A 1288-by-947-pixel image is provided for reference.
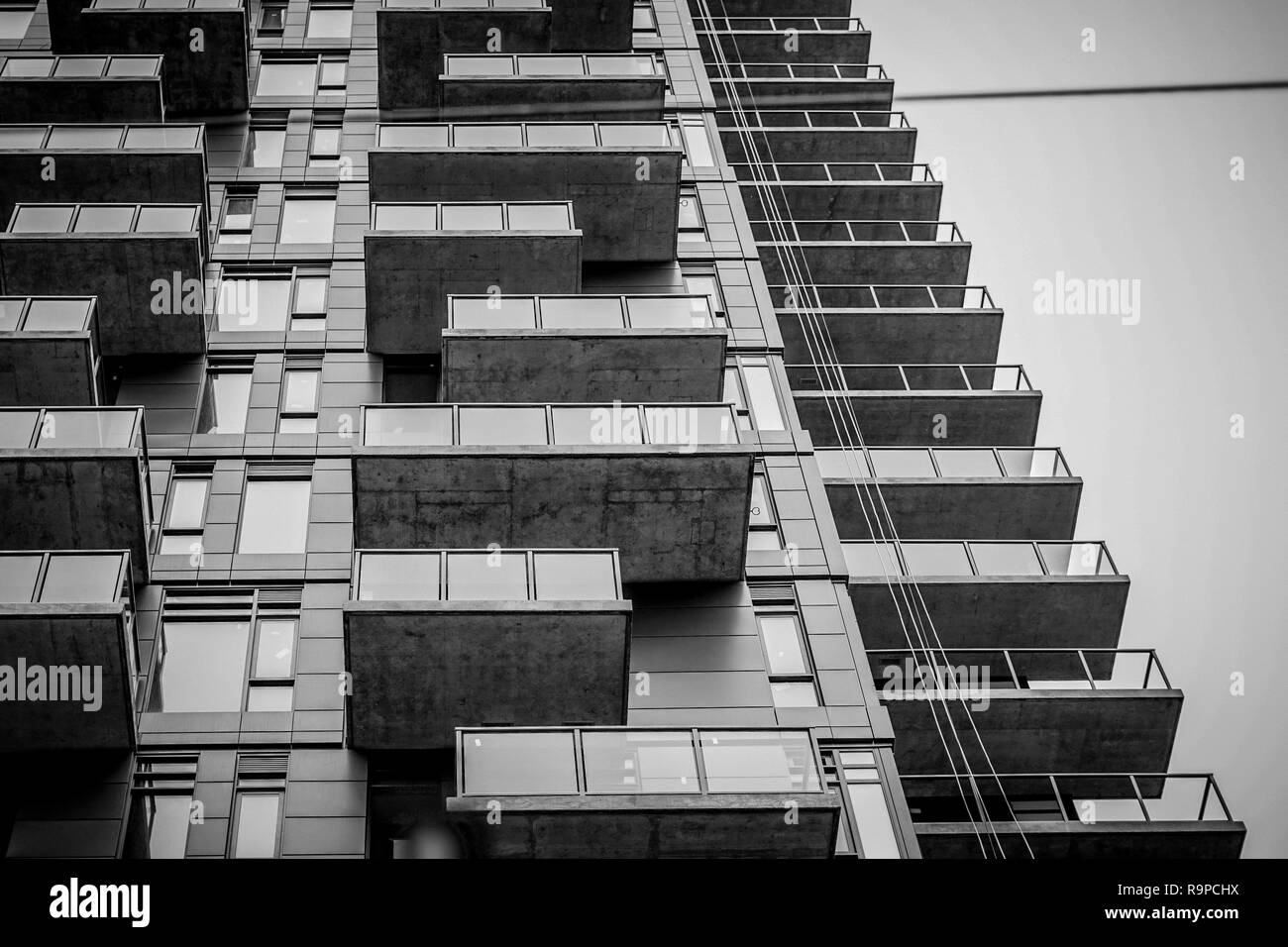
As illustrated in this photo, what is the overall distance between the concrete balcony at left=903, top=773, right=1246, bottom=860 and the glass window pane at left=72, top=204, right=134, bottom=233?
1863 cm

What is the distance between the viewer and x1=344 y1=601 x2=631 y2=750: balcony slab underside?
1948 cm

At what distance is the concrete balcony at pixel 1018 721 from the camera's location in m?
25.7

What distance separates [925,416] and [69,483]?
19.5m

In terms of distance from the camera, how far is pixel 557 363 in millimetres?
24672

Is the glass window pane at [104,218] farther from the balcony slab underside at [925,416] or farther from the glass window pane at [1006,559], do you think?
the glass window pane at [1006,559]

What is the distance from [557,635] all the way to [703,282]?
13.3 m

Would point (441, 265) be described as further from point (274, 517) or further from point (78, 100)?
point (78, 100)

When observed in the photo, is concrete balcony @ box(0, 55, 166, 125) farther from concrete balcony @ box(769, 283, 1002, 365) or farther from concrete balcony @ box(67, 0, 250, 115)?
concrete balcony @ box(769, 283, 1002, 365)

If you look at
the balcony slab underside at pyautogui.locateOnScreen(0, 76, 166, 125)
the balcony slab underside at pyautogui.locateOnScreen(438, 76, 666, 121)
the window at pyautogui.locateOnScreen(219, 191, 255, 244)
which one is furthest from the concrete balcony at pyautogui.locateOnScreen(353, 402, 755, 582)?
the balcony slab underside at pyautogui.locateOnScreen(0, 76, 166, 125)

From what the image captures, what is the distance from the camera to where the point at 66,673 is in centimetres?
1919

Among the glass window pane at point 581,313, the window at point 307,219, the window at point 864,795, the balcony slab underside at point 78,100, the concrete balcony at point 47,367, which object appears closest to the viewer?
the window at point 864,795

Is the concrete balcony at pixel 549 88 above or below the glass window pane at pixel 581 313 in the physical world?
above

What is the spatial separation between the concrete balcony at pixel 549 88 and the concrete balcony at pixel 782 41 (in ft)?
46.0

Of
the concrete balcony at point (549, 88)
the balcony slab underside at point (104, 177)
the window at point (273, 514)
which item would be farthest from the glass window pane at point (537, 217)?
the balcony slab underside at point (104, 177)
